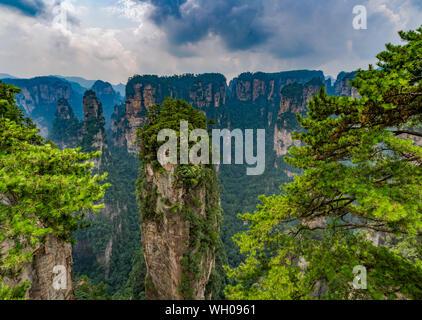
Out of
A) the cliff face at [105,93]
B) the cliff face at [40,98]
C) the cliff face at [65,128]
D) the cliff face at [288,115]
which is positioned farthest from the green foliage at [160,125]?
the cliff face at [105,93]

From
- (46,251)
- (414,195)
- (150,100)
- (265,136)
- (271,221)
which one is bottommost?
(46,251)

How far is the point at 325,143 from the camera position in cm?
469

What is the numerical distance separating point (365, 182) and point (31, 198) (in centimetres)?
707

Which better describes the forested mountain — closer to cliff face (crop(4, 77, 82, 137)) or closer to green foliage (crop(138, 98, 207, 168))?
cliff face (crop(4, 77, 82, 137))

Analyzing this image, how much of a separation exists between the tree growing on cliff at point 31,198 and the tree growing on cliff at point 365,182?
173 inches

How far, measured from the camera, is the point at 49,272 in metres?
4.99

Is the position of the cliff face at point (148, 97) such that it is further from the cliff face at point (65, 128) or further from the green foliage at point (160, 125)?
the green foliage at point (160, 125)

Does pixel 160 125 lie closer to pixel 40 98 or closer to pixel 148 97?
pixel 148 97

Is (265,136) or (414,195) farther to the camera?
(265,136)

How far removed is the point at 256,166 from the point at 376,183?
218ft

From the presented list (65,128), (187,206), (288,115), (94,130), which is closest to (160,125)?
(187,206)

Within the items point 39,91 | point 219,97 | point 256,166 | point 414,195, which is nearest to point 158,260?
point 414,195

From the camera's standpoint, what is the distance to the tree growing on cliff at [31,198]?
10.4 feet
